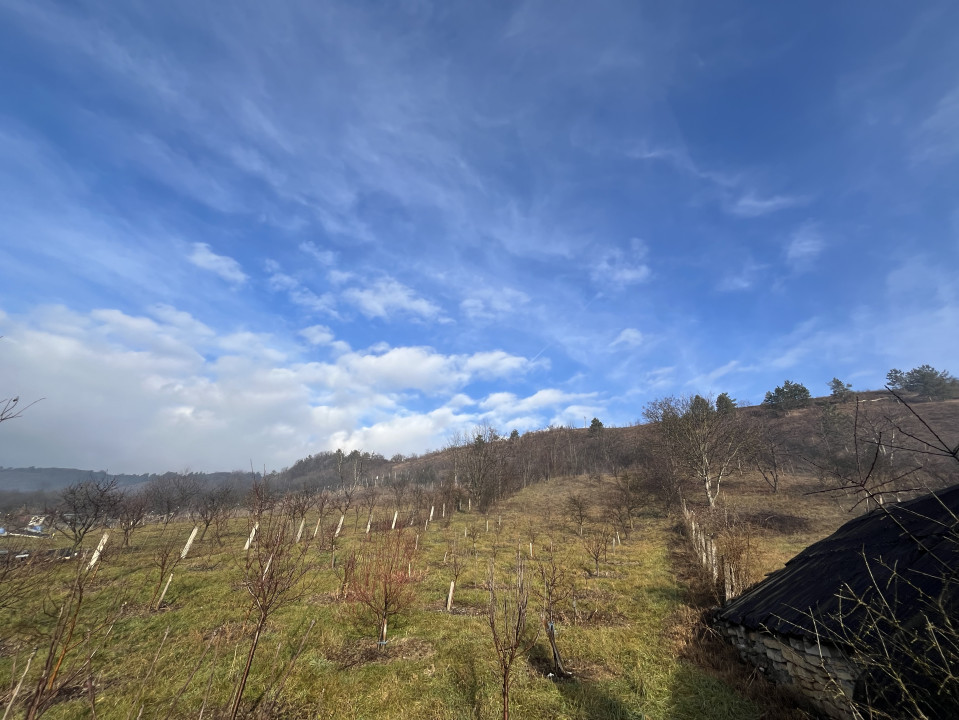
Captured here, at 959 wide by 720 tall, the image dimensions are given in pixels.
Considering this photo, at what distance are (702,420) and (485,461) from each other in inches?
935

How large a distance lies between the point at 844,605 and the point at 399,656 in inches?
402

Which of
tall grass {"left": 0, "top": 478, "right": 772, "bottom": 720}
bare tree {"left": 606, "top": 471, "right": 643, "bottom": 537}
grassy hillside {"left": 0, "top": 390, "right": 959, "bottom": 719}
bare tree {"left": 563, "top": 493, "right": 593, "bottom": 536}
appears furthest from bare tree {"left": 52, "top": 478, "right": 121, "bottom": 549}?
bare tree {"left": 606, "top": 471, "right": 643, "bottom": 537}

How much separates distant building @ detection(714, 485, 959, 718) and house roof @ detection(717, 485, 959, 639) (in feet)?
0.07

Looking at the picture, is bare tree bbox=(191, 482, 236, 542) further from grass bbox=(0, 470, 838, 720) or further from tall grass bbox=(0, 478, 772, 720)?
grass bbox=(0, 470, 838, 720)

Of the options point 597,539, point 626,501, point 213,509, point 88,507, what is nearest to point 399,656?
point 597,539

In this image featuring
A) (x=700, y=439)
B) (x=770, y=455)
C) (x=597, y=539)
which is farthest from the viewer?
(x=770, y=455)

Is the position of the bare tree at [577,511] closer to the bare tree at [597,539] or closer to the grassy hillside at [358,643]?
the bare tree at [597,539]

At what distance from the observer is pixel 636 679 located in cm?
954

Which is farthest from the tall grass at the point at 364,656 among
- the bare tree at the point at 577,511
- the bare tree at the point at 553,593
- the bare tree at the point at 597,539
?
the bare tree at the point at 577,511

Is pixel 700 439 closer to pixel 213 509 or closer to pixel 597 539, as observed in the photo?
pixel 597 539

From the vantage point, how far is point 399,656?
1042 cm

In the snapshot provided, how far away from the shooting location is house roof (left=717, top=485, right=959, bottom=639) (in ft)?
25.7

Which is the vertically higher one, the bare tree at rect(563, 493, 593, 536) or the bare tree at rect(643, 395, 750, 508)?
the bare tree at rect(643, 395, 750, 508)

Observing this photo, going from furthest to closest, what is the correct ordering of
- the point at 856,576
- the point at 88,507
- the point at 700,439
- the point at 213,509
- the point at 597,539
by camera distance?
1. the point at 700,439
2. the point at 213,509
3. the point at 88,507
4. the point at 597,539
5. the point at 856,576
